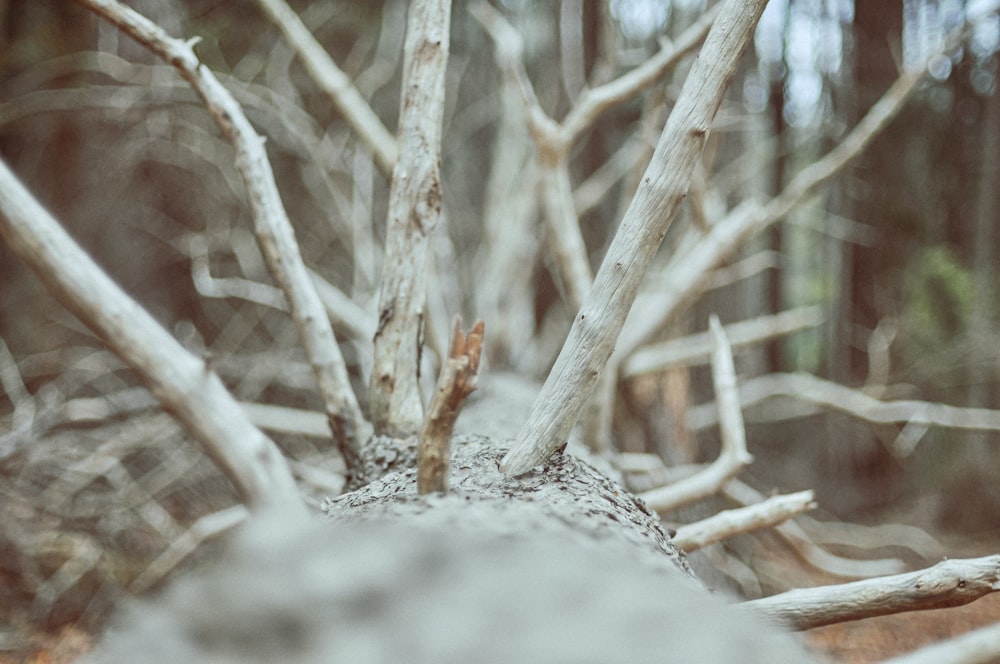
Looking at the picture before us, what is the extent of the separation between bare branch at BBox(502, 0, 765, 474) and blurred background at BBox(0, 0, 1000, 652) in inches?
72.3

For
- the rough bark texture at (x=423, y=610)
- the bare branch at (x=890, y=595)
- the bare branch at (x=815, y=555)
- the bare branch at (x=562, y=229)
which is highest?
the bare branch at (x=562, y=229)

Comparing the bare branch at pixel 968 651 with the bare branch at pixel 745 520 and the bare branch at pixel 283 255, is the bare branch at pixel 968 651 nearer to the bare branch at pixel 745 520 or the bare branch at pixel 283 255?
the bare branch at pixel 745 520

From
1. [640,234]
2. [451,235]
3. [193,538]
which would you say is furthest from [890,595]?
[451,235]

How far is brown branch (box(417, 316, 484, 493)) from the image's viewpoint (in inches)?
32.3

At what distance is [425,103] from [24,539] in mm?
2705

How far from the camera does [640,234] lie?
1.11m

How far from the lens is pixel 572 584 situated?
0.59 metres

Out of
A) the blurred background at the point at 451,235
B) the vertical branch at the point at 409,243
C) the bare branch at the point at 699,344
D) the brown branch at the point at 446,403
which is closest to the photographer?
the brown branch at the point at 446,403

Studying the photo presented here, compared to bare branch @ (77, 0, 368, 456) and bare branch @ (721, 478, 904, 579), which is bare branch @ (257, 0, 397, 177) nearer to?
bare branch @ (77, 0, 368, 456)

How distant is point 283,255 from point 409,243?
27 cm

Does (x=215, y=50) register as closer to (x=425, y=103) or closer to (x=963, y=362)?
(x=425, y=103)

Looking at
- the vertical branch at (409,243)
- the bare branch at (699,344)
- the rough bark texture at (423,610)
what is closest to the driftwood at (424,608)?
the rough bark texture at (423,610)

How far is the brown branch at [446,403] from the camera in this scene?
0.82m

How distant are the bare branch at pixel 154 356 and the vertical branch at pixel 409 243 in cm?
49
